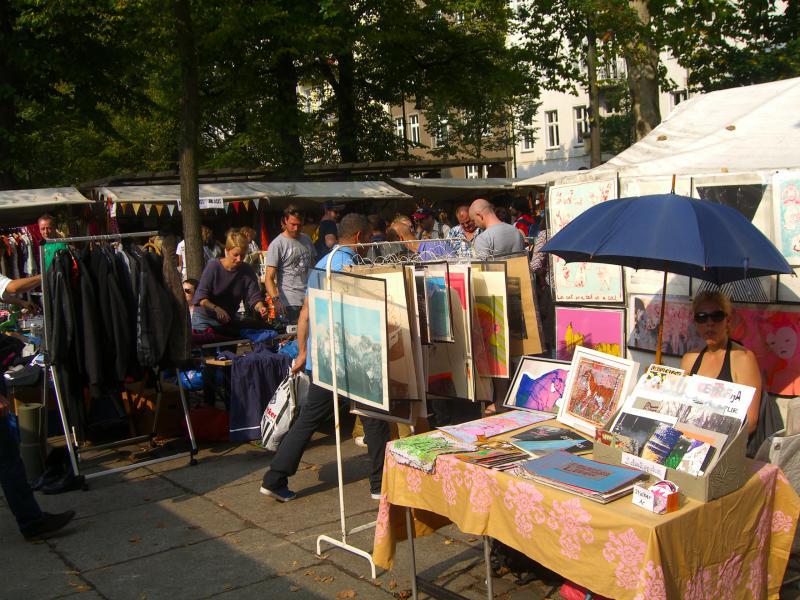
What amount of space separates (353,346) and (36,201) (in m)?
13.5

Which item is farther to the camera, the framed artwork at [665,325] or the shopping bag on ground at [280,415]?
the shopping bag on ground at [280,415]

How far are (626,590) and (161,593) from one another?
8.40 ft

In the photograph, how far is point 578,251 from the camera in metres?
4.30

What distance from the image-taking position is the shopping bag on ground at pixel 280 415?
602 cm

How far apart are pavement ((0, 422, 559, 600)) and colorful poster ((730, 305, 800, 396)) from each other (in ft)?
6.44

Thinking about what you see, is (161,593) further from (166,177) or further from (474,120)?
(474,120)

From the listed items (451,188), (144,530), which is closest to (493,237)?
(144,530)

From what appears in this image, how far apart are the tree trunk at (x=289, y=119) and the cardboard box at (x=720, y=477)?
18.6 meters

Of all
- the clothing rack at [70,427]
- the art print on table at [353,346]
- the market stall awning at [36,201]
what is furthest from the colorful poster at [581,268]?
the market stall awning at [36,201]

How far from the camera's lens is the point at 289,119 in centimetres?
2091

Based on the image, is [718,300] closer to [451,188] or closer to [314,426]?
[314,426]

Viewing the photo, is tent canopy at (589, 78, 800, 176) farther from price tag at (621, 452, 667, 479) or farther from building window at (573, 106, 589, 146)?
building window at (573, 106, 589, 146)

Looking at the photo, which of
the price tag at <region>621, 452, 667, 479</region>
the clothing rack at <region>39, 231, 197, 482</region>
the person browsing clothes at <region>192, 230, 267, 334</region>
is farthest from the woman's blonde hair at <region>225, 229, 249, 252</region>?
the price tag at <region>621, 452, 667, 479</region>

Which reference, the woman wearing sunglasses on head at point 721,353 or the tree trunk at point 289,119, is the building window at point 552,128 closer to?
the tree trunk at point 289,119
